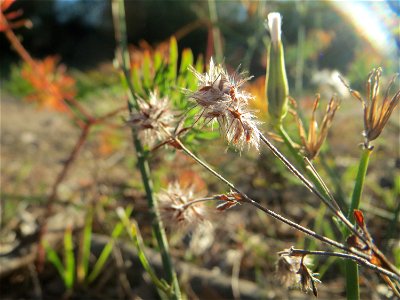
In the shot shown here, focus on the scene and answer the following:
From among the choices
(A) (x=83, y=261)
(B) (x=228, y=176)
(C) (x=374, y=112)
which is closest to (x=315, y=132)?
(C) (x=374, y=112)

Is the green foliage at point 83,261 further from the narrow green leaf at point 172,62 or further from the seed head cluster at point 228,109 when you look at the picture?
the seed head cluster at point 228,109

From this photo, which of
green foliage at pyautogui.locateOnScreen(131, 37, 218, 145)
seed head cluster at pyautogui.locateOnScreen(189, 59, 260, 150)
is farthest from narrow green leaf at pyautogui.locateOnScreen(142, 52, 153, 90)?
seed head cluster at pyautogui.locateOnScreen(189, 59, 260, 150)

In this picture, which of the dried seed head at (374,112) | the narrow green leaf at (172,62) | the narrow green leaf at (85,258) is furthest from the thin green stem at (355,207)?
the narrow green leaf at (85,258)

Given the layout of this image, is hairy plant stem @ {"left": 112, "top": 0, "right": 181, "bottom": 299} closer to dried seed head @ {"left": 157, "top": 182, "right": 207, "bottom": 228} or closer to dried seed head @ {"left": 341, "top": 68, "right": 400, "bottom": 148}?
dried seed head @ {"left": 157, "top": 182, "right": 207, "bottom": 228}

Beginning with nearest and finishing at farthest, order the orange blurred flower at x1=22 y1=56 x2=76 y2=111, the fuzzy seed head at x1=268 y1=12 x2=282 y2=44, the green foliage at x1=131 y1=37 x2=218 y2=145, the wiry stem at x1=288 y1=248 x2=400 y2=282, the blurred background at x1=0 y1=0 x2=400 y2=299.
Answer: the wiry stem at x1=288 y1=248 x2=400 y2=282, the fuzzy seed head at x1=268 y1=12 x2=282 y2=44, the green foliage at x1=131 y1=37 x2=218 y2=145, the orange blurred flower at x1=22 y1=56 x2=76 y2=111, the blurred background at x1=0 y1=0 x2=400 y2=299

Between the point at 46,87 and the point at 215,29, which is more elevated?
the point at 215,29

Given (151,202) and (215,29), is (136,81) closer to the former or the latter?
(151,202)

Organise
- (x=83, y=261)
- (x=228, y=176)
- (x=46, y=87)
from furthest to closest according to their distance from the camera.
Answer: (x=228, y=176), (x=83, y=261), (x=46, y=87)
